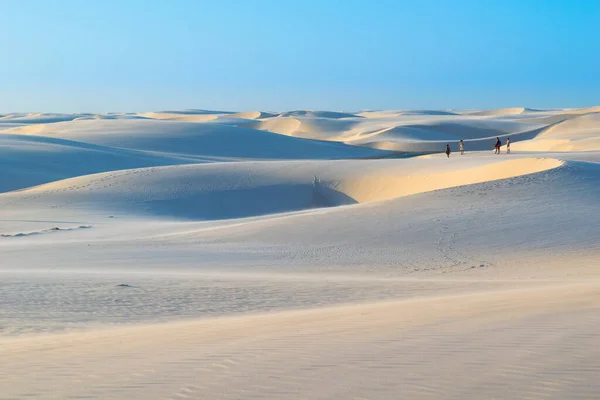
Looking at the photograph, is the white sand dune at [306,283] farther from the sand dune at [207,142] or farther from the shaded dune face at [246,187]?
the sand dune at [207,142]

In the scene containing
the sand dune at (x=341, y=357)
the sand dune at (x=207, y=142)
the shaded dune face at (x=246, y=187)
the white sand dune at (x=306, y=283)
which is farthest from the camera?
the sand dune at (x=207, y=142)

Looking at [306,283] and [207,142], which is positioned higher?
[207,142]

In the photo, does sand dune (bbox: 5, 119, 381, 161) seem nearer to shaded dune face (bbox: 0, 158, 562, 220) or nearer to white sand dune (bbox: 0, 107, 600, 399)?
shaded dune face (bbox: 0, 158, 562, 220)

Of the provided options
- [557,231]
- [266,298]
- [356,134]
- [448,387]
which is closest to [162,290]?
[266,298]

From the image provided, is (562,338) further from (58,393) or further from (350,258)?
(350,258)

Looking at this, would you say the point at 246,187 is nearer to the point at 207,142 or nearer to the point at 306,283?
the point at 306,283

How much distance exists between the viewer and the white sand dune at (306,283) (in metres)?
5.93

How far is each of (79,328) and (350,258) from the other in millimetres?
7036

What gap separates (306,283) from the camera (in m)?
12.7

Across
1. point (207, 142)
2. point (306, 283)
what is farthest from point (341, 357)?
point (207, 142)

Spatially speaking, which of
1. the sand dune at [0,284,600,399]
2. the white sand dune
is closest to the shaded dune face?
the white sand dune

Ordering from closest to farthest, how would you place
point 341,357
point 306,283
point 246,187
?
point 341,357
point 306,283
point 246,187

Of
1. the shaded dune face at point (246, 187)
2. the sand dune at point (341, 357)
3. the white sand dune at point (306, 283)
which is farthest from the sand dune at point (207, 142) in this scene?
the sand dune at point (341, 357)

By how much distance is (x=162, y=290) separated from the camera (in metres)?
12.1
